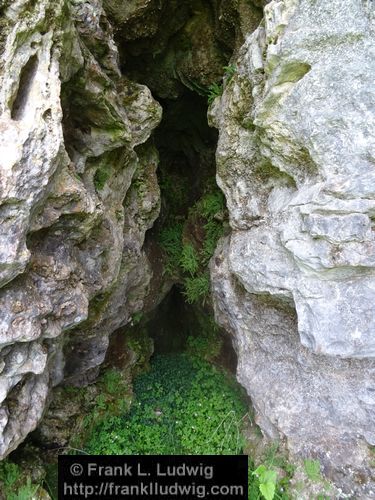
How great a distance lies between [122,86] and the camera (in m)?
4.98

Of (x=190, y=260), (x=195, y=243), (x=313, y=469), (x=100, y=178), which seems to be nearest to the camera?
(x=313, y=469)

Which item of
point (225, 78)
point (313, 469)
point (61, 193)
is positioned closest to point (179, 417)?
point (313, 469)

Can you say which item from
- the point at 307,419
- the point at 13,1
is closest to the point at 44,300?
the point at 13,1

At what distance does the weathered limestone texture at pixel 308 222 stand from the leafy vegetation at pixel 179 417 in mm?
931

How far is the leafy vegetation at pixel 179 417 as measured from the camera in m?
5.65

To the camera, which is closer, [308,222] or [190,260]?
[308,222]

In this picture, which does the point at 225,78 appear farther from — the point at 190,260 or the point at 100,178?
the point at 190,260

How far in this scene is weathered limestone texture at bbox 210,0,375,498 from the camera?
3.42 metres

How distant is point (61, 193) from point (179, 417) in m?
4.47

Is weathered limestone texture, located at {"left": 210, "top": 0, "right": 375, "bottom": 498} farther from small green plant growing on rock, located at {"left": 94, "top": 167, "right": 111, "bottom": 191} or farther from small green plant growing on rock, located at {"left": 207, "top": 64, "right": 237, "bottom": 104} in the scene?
small green plant growing on rock, located at {"left": 94, "top": 167, "right": 111, "bottom": 191}

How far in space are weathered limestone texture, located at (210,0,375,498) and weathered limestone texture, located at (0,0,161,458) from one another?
1.49 m

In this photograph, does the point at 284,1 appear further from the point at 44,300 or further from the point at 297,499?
the point at 297,499

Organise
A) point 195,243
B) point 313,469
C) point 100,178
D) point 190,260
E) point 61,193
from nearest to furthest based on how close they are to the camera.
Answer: point 61,193, point 313,469, point 100,178, point 190,260, point 195,243

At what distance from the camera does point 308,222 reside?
3.67m
